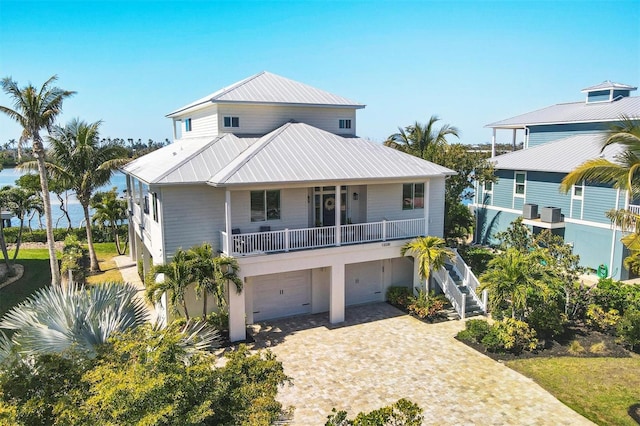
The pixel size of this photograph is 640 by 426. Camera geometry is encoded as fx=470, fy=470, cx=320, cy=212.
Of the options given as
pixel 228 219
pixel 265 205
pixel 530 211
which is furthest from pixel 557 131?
pixel 228 219

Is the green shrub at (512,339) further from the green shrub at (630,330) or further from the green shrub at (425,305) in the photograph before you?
the green shrub at (425,305)

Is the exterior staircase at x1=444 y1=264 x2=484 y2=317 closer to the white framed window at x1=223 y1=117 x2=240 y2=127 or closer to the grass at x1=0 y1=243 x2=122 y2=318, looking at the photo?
the white framed window at x1=223 y1=117 x2=240 y2=127

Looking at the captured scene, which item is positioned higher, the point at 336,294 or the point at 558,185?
the point at 558,185

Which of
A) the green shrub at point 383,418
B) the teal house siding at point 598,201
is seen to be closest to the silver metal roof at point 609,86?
the teal house siding at point 598,201

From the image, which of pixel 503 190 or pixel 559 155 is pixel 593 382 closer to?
pixel 559 155

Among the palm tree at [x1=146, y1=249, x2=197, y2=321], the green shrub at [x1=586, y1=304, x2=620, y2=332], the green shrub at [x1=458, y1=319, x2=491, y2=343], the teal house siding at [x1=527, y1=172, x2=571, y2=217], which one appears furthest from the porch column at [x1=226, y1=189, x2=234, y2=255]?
the teal house siding at [x1=527, y1=172, x2=571, y2=217]

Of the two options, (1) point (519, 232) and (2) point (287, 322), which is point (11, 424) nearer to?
(2) point (287, 322)
